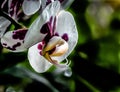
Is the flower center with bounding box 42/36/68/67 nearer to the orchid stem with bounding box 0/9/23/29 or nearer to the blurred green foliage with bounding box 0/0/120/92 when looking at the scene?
the orchid stem with bounding box 0/9/23/29

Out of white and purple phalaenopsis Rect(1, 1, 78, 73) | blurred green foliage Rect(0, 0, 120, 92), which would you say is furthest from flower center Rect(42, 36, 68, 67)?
blurred green foliage Rect(0, 0, 120, 92)

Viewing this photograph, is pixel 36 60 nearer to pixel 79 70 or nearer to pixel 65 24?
pixel 65 24

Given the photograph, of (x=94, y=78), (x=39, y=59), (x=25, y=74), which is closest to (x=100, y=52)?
(x=94, y=78)

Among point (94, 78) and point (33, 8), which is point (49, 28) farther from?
point (94, 78)

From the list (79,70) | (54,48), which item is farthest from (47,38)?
(79,70)

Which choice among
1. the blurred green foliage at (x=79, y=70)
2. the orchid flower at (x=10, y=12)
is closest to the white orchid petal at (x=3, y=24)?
the orchid flower at (x=10, y=12)

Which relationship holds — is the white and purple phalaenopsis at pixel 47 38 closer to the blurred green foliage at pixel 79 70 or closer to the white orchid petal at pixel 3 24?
the white orchid petal at pixel 3 24

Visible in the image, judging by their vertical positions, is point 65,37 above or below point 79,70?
above
